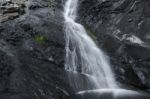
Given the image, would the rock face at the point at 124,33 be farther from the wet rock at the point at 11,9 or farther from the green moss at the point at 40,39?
the wet rock at the point at 11,9

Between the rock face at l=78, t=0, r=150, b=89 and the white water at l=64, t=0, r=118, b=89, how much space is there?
0.50 meters

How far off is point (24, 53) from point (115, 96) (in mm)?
5093

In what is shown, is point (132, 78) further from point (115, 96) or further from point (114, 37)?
point (114, 37)

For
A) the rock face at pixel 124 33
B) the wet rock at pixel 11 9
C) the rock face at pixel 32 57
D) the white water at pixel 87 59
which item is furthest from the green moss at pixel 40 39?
the rock face at pixel 124 33

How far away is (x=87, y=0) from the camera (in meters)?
19.0

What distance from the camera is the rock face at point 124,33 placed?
1360 cm

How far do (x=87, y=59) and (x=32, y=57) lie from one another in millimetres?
3057

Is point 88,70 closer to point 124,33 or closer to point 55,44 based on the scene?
point 55,44

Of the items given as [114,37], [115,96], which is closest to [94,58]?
[114,37]

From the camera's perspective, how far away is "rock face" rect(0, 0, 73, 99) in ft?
37.9

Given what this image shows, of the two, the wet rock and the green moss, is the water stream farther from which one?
the wet rock

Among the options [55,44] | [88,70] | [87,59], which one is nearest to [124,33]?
[87,59]

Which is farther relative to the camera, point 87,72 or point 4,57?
point 87,72

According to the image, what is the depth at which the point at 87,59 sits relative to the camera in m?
14.3
